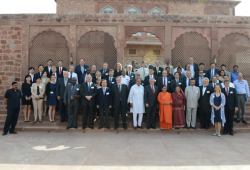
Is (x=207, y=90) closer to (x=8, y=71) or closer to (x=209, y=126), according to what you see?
(x=209, y=126)

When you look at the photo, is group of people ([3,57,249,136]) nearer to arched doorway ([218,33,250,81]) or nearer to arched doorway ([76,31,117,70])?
arched doorway ([76,31,117,70])

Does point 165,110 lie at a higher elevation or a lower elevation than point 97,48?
lower

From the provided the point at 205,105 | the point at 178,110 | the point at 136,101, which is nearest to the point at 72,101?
the point at 136,101

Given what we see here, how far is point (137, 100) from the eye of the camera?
6.96 m

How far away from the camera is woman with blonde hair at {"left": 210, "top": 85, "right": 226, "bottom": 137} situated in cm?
645

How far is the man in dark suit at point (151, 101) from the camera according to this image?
6930 mm

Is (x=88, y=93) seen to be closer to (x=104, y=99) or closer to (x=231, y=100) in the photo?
(x=104, y=99)

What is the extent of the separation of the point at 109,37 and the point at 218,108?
6040mm

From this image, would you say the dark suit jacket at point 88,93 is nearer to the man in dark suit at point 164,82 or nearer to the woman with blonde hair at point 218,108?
the man in dark suit at point 164,82

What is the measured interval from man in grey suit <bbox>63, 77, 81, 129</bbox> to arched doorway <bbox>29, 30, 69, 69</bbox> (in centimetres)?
355

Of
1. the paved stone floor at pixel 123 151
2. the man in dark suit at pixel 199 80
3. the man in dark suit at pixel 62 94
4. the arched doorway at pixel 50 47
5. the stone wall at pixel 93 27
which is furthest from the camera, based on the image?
the arched doorway at pixel 50 47

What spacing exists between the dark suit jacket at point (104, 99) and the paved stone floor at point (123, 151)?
0.96 m

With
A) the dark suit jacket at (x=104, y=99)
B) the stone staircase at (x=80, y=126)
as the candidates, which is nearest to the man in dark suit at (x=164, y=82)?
the stone staircase at (x=80, y=126)

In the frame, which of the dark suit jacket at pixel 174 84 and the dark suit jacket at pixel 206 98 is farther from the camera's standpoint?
the dark suit jacket at pixel 174 84
